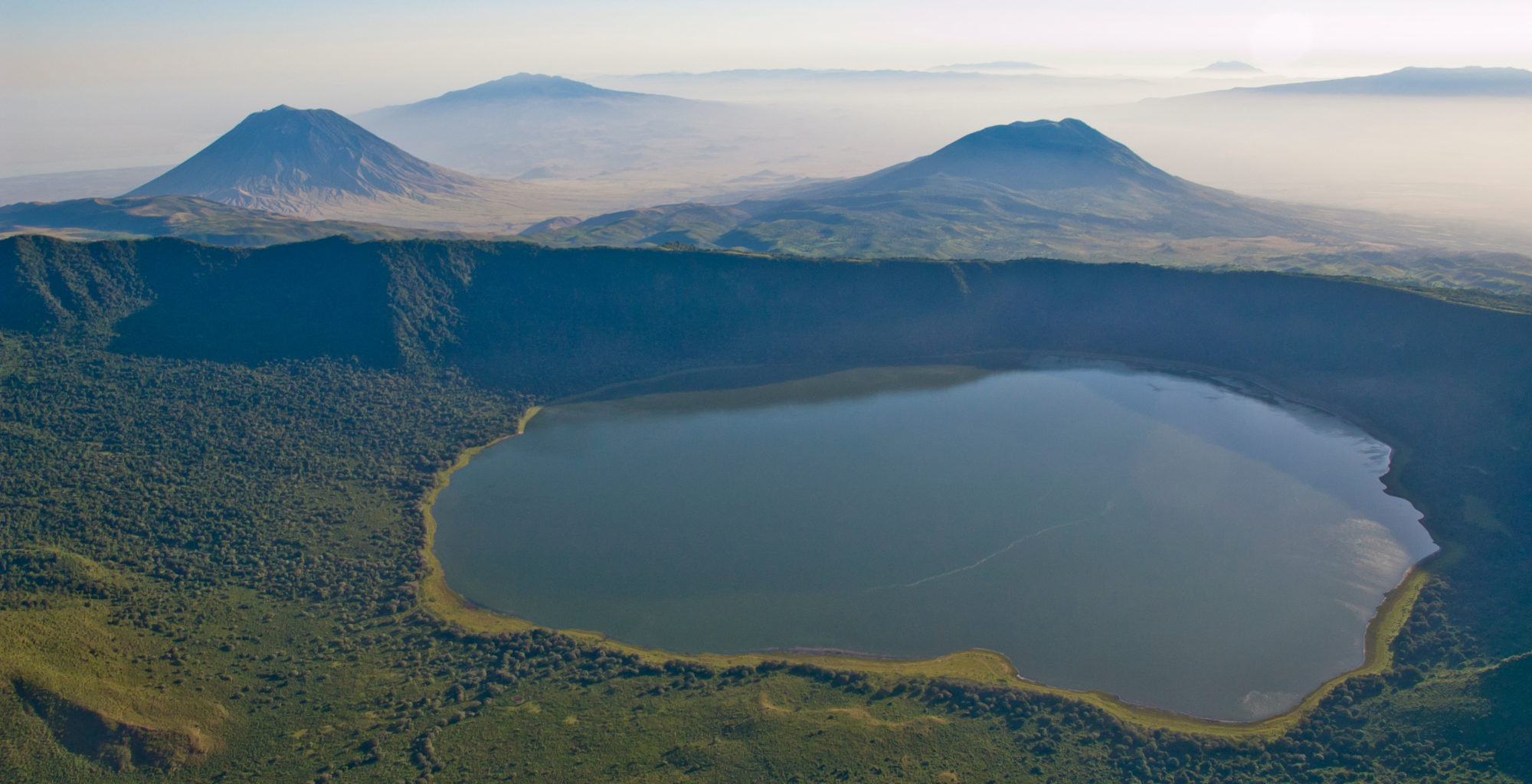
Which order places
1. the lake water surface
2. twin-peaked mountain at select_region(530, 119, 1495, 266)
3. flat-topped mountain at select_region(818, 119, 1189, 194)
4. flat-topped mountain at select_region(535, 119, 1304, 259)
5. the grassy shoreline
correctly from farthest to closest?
flat-topped mountain at select_region(818, 119, 1189, 194)
flat-topped mountain at select_region(535, 119, 1304, 259)
twin-peaked mountain at select_region(530, 119, 1495, 266)
the lake water surface
the grassy shoreline

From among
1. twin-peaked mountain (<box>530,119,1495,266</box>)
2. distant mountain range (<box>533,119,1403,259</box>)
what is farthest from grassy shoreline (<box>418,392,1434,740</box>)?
distant mountain range (<box>533,119,1403,259</box>)

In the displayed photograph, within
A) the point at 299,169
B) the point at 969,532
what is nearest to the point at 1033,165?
the point at 969,532

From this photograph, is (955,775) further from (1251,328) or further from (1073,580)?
(1251,328)

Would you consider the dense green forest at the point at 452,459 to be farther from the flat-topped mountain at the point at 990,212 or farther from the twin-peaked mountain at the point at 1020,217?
the flat-topped mountain at the point at 990,212

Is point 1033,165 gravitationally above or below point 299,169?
below

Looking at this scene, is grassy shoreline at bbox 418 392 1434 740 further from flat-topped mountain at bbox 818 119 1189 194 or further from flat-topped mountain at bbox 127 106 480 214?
flat-topped mountain at bbox 127 106 480 214

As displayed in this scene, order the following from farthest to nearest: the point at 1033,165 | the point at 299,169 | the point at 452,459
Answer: the point at 299,169 < the point at 1033,165 < the point at 452,459

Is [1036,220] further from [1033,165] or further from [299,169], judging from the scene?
[299,169]

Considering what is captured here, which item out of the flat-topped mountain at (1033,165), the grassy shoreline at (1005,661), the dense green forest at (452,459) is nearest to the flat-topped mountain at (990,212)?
the flat-topped mountain at (1033,165)
